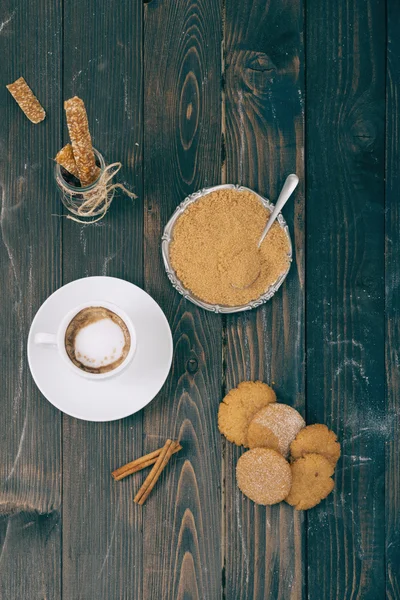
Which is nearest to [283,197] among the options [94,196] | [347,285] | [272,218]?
[272,218]

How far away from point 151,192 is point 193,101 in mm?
175

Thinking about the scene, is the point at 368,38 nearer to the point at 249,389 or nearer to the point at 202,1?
the point at 202,1

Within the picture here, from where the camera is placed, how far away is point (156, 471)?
1.10 m

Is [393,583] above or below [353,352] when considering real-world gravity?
below

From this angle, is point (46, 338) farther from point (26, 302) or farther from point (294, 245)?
point (294, 245)

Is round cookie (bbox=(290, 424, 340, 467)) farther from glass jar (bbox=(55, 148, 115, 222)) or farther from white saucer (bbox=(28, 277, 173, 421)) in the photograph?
glass jar (bbox=(55, 148, 115, 222))

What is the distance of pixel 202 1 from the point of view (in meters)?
1.13

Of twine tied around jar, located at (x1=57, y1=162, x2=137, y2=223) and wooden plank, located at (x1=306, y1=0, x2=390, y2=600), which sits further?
wooden plank, located at (x1=306, y1=0, x2=390, y2=600)

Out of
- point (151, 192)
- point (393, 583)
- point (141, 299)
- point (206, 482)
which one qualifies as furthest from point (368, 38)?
point (393, 583)

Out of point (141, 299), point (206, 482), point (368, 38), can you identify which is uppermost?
point (368, 38)

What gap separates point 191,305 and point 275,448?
0.91 ft

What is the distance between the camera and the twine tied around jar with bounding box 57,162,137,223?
1.03m

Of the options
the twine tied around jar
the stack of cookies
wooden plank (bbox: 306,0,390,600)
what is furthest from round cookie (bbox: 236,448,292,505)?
the twine tied around jar

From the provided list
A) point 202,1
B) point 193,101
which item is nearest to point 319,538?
point 193,101
